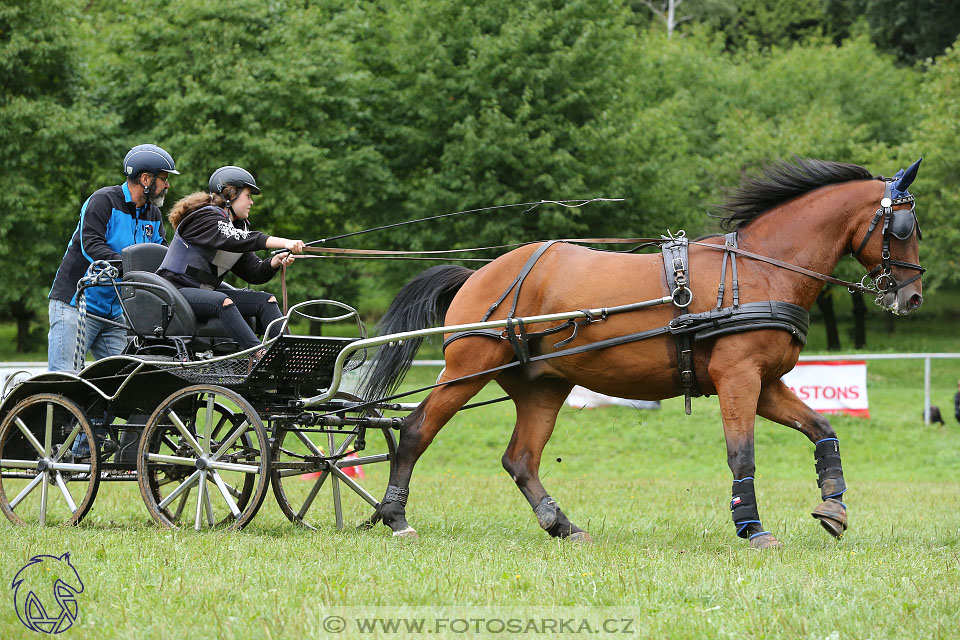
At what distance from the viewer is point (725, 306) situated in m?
6.39

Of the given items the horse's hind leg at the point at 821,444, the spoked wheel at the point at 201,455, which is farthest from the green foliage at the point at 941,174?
the spoked wheel at the point at 201,455

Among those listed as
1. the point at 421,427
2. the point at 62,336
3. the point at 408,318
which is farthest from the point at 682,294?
the point at 62,336

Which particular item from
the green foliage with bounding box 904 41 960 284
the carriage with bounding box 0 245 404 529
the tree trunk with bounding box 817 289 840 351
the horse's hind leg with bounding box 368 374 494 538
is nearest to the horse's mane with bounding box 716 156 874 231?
the horse's hind leg with bounding box 368 374 494 538

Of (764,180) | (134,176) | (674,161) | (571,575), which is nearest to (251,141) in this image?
(674,161)

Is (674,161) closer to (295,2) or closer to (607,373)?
(295,2)

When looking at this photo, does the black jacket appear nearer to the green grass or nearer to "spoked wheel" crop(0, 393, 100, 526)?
"spoked wheel" crop(0, 393, 100, 526)

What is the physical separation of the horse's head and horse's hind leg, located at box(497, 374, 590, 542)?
2.16 m

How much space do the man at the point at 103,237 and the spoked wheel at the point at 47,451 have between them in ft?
1.23

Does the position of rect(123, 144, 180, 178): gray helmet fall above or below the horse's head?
above

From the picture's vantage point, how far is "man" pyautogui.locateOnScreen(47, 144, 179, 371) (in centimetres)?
726

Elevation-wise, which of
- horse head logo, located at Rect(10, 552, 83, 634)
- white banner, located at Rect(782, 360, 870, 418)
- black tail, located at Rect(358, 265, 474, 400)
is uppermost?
black tail, located at Rect(358, 265, 474, 400)

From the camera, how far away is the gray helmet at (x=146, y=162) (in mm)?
7246

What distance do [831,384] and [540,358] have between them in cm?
1116
